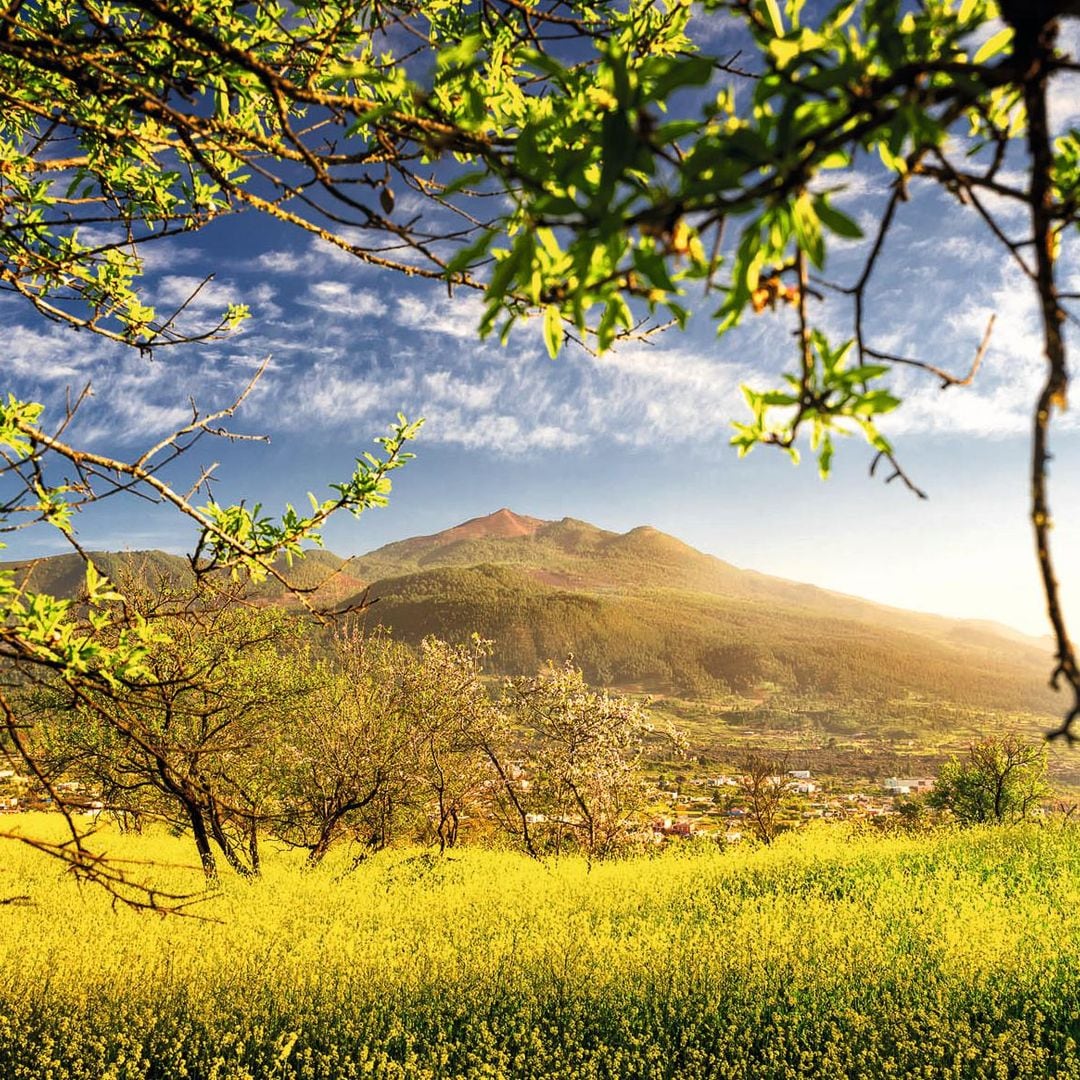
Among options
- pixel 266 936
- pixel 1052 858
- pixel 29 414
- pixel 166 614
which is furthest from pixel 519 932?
pixel 1052 858

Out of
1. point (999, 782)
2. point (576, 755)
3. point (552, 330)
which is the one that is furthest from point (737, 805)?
point (552, 330)

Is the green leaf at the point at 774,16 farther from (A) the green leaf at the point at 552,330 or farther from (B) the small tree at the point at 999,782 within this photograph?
(B) the small tree at the point at 999,782

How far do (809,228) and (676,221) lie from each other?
8.2 inches

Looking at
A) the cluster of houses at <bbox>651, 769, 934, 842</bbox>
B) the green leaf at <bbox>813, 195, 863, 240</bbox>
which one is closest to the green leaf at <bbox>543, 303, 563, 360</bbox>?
the green leaf at <bbox>813, 195, 863, 240</bbox>

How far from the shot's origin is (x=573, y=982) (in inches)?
372

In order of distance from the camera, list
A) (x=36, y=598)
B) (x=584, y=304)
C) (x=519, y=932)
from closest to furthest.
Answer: (x=584, y=304) < (x=36, y=598) < (x=519, y=932)

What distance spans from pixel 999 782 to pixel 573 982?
29.9 meters

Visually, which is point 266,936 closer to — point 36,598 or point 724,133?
point 36,598

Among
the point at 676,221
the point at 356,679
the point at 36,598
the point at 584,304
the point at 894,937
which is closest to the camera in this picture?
the point at 676,221

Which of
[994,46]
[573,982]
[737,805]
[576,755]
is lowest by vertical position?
[737,805]

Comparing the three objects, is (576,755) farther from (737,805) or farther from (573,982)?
(737,805)

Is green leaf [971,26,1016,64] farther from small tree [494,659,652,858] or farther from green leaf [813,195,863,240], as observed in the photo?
small tree [494,659,652,858]

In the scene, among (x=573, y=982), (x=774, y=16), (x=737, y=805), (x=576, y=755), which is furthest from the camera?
(x=737, y=805)

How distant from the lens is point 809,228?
0.96 metres
